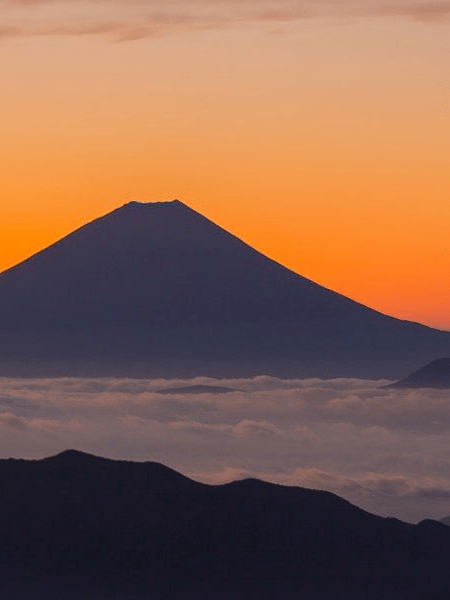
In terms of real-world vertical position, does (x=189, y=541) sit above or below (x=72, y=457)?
below

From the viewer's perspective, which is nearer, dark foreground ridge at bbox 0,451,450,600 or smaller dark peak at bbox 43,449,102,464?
dark foreground ridge at bbox 0,451,450,600

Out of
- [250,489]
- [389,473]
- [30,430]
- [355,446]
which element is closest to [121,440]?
[30,430]

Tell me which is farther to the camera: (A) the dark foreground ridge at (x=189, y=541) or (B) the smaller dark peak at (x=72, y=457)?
(B) the smaller dark peak at (x=72, y=457)

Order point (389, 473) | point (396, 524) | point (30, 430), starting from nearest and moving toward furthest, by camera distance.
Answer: point (396, 524), point (389, 473), point (30, 430)

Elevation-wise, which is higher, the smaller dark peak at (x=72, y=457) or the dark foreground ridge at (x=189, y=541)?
the smaller dark peak at (x=72, y=457)

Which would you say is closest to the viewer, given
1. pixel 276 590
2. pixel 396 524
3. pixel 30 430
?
pixel 276 590

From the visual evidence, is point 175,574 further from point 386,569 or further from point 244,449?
point 244,449

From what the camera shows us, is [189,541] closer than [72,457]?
Yes

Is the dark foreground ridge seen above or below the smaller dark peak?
below
